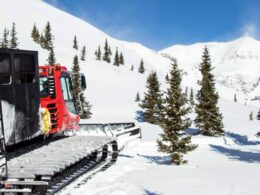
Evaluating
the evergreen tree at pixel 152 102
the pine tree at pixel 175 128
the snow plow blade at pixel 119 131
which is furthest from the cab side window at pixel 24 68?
the evergreen tree at pixel 152 102

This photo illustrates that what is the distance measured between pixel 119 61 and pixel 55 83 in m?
150

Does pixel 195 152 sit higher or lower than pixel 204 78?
lower

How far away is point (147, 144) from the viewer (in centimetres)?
3703

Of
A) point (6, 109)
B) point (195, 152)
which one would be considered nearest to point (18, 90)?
point (6, 109)

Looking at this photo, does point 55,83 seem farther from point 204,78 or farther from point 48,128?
point 204,78

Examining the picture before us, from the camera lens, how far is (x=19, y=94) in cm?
1073

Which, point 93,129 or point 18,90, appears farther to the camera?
point 93,129

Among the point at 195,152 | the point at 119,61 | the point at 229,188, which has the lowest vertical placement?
the point at 195,152

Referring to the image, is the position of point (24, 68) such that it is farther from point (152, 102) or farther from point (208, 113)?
point (152, 102)

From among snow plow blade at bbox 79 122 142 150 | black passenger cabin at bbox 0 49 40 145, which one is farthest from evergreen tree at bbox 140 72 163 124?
black passenger cabin at bbox 0 49 40 145

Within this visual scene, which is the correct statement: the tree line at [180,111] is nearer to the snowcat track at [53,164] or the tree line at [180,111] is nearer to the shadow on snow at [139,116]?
the shadow on snow at [139,116]

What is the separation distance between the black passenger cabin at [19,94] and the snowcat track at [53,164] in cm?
67

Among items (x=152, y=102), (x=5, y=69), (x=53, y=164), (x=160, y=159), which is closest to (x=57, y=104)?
(x=5, y=69)

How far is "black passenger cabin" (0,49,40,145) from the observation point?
10047mm
